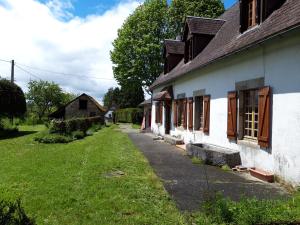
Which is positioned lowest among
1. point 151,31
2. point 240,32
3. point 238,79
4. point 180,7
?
point 238,79

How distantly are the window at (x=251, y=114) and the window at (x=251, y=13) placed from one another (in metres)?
2.33

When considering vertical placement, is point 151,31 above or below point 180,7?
below

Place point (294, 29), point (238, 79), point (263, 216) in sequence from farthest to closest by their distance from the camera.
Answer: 1. point (238, 79)
2. point (294, 29)
3. point (263, 216)

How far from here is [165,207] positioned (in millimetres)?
6684

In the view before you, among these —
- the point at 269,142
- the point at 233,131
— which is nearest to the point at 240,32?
the point at 233,131

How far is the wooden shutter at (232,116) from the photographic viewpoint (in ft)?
39.4

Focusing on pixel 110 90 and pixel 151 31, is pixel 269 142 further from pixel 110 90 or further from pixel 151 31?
pixel 110 90

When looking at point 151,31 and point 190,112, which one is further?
point 151,31

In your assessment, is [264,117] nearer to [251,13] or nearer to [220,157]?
[220,157]

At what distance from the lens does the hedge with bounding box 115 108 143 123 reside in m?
58.7

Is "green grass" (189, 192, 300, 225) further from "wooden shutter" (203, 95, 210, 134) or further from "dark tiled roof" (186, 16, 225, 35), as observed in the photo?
"dark tiled roof" (186, 16, 225, 35)

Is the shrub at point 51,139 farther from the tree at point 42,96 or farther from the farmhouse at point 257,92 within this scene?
the tree at point 42,96

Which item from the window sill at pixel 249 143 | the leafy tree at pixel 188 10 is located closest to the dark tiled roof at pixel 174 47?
the window sill at pixel 249 143

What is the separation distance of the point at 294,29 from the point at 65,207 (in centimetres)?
585
